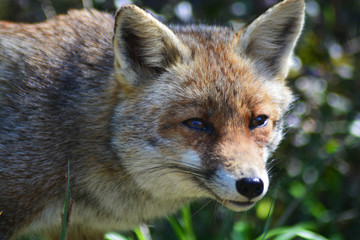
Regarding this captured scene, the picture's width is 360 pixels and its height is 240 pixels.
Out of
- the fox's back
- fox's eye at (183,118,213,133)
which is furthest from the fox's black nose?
the fox's back

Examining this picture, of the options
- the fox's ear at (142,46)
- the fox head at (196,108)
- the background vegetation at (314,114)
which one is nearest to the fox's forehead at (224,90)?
the fox head at (196,108)

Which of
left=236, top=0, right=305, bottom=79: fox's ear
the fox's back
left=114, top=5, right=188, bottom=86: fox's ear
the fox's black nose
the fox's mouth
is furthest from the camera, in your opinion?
left=236, top=0, right=305, bottom=79: fox's ear

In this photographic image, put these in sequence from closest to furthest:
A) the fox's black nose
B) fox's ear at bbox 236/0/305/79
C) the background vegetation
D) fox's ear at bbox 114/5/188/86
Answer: the fox's black nose
fox's ear at bbox 114/5/188/86
fox's ear at bbox 236/0/305/79
the background vegetation

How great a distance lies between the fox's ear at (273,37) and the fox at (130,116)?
11mm

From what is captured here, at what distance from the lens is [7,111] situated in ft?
11.6

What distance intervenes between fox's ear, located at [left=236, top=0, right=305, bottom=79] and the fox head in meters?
0.01

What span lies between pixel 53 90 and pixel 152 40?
0.93m

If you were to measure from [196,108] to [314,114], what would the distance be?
115 inches

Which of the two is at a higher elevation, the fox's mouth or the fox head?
the fox head

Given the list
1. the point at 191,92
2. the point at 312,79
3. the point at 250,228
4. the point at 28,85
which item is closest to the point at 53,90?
the point at 28,85

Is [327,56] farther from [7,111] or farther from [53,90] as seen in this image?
[7,111]

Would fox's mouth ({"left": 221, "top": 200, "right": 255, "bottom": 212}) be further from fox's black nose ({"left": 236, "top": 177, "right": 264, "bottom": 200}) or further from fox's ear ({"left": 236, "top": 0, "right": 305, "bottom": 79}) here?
fox's ear ({"left": 236, "top": 0, "right": 305, "bottom": 79})

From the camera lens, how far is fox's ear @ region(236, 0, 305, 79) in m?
3.68

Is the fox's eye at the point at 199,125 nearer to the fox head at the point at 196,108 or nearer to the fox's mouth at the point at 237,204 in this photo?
the fox head at the point at 196,108
